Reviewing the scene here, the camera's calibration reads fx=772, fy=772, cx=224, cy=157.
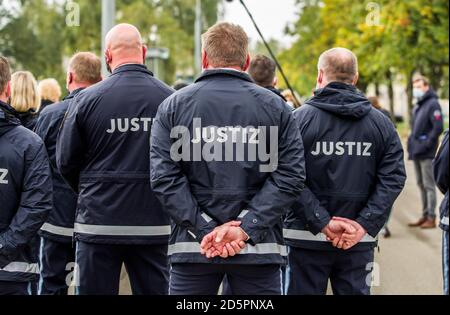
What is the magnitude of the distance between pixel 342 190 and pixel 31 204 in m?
1.91

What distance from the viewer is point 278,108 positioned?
4031 millimetres

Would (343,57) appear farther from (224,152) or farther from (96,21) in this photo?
(96,21)

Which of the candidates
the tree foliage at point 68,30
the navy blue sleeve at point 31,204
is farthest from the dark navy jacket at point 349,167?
the tree foliage at point 68,30

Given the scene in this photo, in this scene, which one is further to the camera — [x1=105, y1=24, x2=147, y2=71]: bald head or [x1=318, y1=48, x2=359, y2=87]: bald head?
[x1=318, y1=48, x2=359, y2=87]: bald head

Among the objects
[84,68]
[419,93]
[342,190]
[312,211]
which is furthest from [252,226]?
[419,93]

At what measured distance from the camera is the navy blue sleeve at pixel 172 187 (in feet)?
12.7

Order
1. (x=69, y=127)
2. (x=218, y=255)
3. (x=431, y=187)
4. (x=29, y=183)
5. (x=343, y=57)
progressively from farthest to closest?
1. (x=431, y=187)
2. (x=343, y=57)
3. (x=69, y=127)
4. (x=29, y=183)
5. (x=218, y=255)

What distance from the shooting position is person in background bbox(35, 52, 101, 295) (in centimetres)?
559

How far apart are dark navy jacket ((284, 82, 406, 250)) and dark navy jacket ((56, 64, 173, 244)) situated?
37.6 inches

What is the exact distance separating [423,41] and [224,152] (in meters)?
20.8

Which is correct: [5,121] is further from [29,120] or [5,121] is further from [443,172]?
[443,172]

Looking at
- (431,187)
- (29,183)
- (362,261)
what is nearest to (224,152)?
(29,183)

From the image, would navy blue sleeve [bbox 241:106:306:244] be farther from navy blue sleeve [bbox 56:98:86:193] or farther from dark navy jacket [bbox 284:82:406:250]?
navy blue sleeve [bbox 56:98:86:193]

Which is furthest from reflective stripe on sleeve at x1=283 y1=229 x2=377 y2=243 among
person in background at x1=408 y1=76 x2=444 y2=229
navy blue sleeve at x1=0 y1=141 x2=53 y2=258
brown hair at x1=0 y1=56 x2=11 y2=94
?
person in background at x1=408 y1=76 x2=444 y2=229
